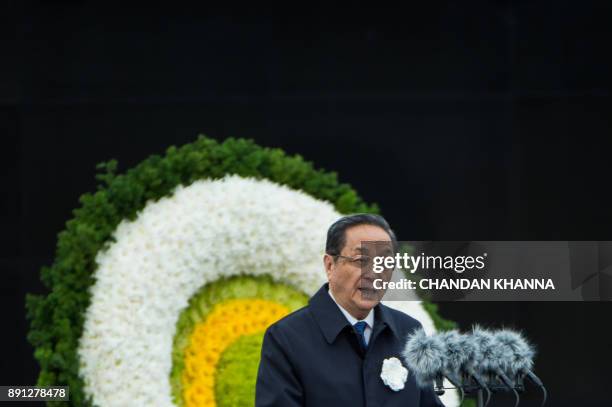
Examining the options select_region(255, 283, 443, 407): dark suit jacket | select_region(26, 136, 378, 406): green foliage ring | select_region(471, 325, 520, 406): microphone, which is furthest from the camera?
select_region(26, 136, 378, 406): green foliage ring

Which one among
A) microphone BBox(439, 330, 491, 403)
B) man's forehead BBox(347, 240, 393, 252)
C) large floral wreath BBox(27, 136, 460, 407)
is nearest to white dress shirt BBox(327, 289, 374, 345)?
man's forehead BBox(347, 240, 393, 252)

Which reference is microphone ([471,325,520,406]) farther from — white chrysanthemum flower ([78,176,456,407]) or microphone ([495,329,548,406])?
white chrysanthemum flower ([78,176,456,407])

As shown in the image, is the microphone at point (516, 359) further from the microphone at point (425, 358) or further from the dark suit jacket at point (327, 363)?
the dark suit jacket at point (327, 363)

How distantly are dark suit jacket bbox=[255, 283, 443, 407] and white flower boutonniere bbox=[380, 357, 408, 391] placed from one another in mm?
22

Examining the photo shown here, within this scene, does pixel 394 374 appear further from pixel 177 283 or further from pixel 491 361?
pixel 177 283

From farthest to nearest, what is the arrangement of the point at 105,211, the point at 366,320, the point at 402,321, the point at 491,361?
the point at 105,211 < the point at 402,321 < the point at 366,320 < the point at 491,361

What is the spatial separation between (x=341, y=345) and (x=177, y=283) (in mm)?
2418

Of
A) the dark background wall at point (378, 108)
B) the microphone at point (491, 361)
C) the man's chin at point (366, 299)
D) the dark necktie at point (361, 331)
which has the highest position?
the dark background wall at point (378, 108)

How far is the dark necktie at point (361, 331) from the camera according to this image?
3.34 m

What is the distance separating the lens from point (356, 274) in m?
3.27

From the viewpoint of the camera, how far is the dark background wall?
7.44 metres

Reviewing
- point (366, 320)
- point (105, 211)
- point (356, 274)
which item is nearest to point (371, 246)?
point (356, 274)

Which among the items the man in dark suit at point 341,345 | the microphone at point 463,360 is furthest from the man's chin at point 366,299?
the microphone at point 463,360

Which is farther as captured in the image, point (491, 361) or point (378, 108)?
point (378, 108)
